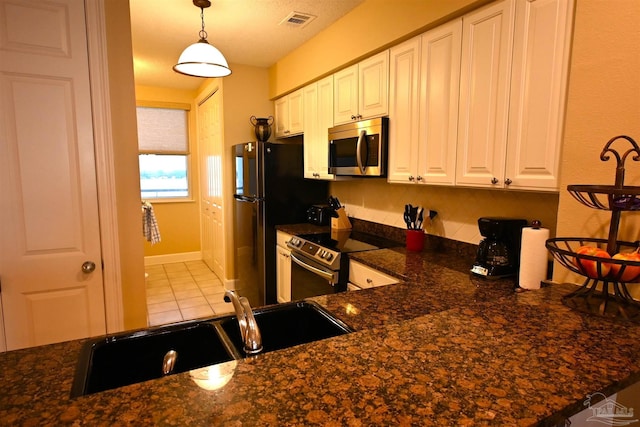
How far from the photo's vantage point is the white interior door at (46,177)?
1.64 metres

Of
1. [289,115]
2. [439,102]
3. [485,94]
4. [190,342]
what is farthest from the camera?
[289,115]

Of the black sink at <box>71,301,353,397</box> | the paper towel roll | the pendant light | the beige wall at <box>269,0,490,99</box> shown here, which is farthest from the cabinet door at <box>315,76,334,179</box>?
the black sink at <box>71,301,353,397</box>

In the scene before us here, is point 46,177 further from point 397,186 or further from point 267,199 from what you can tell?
point 397,186

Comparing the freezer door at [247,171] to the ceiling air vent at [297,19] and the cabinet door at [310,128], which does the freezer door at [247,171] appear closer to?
the cabinet door at [310,128]

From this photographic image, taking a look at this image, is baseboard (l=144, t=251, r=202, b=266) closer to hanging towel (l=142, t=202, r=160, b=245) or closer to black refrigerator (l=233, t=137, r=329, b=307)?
hanging towel (l=142, t=202, r=160, b=245)

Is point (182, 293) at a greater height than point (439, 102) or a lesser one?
lesser

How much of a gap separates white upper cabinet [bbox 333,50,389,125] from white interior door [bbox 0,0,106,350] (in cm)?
175

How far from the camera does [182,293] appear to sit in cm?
433

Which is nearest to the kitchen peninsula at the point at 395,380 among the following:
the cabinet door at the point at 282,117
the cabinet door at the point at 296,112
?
the cabinet door at the point at 296,112

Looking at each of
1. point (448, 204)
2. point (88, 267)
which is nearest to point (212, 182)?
point (88, 267)

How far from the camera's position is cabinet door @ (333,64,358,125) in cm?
280

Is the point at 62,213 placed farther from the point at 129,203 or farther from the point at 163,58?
the point at 163,58

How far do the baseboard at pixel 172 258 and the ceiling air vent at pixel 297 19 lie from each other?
404 centimetres

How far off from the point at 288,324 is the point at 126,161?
1315 millimetres
